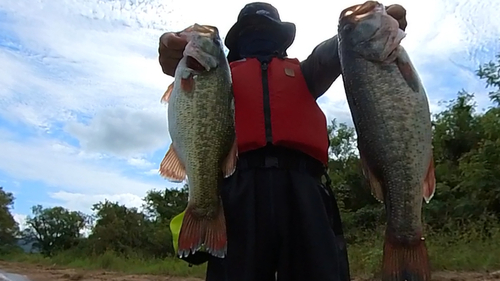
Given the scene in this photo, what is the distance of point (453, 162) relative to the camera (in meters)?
19.8

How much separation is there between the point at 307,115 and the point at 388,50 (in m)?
0.81

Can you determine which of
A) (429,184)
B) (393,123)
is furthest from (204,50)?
(429,184)

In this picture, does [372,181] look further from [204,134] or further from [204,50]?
[204,50]

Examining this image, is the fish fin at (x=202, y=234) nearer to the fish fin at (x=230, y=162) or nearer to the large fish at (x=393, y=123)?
the fish fin at (x=230, y=162)

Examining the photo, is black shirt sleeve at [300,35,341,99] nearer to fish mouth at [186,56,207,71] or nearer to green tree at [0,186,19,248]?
fish mouth at [186,56,207,71]

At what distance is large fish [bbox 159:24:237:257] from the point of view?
2.89 meters

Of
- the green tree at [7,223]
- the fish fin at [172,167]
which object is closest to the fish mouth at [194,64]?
the fish fin at [172,167]

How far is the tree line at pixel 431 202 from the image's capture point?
14.2 m

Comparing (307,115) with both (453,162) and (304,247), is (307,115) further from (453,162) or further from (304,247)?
(453,162)

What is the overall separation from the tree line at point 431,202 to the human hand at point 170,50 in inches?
45.7

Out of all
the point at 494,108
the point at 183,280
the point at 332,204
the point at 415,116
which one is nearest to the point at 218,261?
the point at 332,204

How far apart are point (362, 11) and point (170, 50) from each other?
3.44 feet

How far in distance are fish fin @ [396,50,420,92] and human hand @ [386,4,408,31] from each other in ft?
0.84

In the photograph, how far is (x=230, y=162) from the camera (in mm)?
2904
